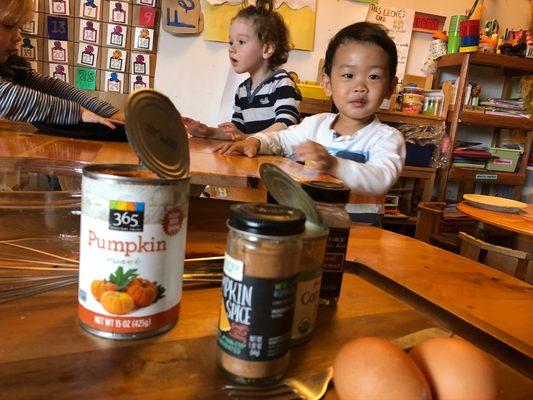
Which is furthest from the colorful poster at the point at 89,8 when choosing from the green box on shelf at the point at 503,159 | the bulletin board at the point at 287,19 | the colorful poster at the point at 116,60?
the green box on shelf at the point at 503,159

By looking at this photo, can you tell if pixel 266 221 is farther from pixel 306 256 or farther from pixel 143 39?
pixel 143 39

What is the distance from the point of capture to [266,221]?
0.35 metres

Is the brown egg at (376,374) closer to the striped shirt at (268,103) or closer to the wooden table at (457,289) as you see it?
the wooden table at (457,289)

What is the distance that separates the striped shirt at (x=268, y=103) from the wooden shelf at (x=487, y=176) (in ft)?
4.84

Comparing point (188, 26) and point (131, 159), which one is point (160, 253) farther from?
point (188, 26)

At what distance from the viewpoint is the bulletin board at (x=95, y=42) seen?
237cm

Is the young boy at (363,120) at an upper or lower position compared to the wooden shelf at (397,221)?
upper

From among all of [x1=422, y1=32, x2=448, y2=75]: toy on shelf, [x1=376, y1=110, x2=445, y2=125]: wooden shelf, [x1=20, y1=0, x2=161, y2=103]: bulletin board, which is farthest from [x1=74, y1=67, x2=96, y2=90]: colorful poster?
[x1=422, y1=32, x2=448, y2=75]: toy on shelf

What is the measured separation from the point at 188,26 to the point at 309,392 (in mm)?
2544

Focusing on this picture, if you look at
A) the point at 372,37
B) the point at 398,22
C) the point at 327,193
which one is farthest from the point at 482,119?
the point at 327,193

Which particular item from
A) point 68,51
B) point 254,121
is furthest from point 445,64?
point 68,51

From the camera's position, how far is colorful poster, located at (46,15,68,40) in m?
2.38

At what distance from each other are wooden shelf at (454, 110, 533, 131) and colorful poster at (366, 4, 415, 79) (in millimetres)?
563

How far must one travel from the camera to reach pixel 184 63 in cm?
264
